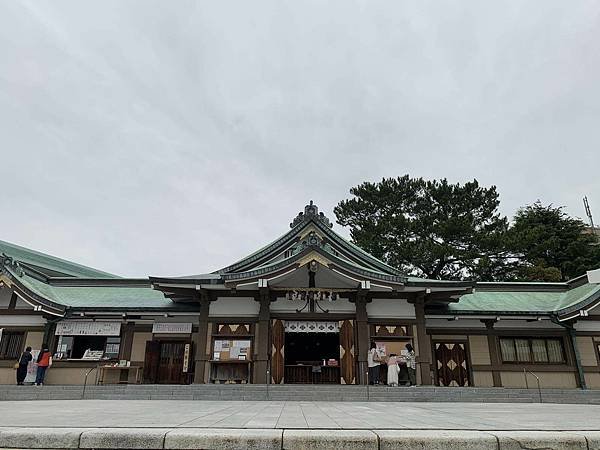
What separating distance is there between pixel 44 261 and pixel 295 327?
2106 centimetres

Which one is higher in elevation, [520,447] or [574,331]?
[574,331]

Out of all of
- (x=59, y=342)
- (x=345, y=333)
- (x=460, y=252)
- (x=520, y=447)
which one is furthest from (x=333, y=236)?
(x=460, y=252)

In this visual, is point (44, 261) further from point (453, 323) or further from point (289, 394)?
point (453, 323)

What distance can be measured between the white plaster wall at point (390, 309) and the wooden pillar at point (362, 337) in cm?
45

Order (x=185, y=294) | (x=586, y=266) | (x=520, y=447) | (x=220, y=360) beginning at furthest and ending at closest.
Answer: (x=586, y=266) → (x=185, y=294) → (x=220, y=360) → (x=520, y=447)

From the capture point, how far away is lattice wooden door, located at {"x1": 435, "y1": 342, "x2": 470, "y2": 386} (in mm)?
18062

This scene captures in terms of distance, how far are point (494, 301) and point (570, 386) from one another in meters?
4.38

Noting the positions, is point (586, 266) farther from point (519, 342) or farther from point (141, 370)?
point (141, 370)

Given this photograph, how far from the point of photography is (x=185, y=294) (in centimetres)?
1758

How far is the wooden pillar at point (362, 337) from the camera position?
53.0 feet

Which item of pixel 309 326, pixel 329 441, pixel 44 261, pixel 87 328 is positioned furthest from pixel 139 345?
pixel 329 441

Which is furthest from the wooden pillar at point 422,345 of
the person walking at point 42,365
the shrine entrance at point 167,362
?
the person walking at point 42,365

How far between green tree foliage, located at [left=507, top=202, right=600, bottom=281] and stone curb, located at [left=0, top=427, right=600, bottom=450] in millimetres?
30515

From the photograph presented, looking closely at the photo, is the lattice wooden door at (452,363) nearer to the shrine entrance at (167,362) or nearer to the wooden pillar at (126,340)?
the shrine entrance at (167,362)
